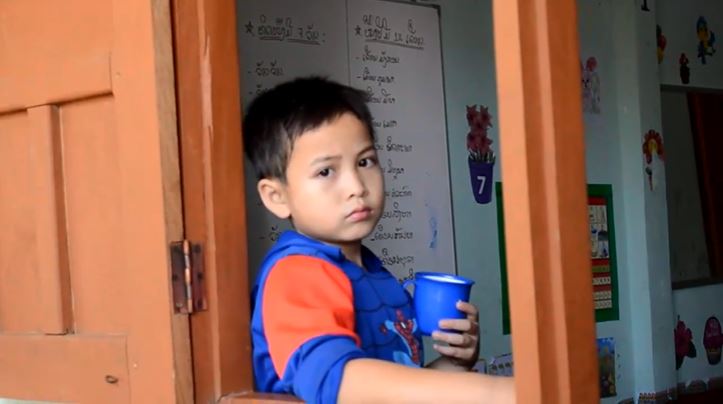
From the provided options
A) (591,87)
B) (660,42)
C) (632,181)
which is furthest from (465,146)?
(660,42)

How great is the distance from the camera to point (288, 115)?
5.62ft

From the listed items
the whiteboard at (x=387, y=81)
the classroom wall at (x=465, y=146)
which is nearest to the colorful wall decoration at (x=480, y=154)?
the classroom wall at (x=465, y=146)

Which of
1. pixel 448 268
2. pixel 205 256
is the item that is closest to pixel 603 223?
pixel 448 268

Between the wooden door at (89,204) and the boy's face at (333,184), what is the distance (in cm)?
23

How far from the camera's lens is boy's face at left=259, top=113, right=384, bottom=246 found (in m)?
1.65

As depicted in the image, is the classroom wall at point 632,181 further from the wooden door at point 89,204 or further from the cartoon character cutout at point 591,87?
the wooden door at point 89,204

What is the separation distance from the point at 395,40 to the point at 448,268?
673 mm

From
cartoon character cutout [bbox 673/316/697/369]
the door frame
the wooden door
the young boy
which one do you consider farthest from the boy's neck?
cartoon character cutout [bbox 673/316/697/369]

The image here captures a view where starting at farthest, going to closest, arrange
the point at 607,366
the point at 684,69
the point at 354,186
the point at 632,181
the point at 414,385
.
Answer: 1. the point at 684,69
2. the point at 632,181
3. the point at 607,366
4. the point at 354,186
5. the point at 414,385

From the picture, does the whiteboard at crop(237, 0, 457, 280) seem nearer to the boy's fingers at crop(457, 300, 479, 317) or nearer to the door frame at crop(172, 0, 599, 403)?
the boy's fingers at crop(457, 300, 479, 317)

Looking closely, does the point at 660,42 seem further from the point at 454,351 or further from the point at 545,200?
the point at 545,200

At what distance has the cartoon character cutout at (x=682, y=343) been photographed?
4.12m

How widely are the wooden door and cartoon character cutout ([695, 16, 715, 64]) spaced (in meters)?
3.34

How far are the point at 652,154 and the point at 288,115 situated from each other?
2.63 m
